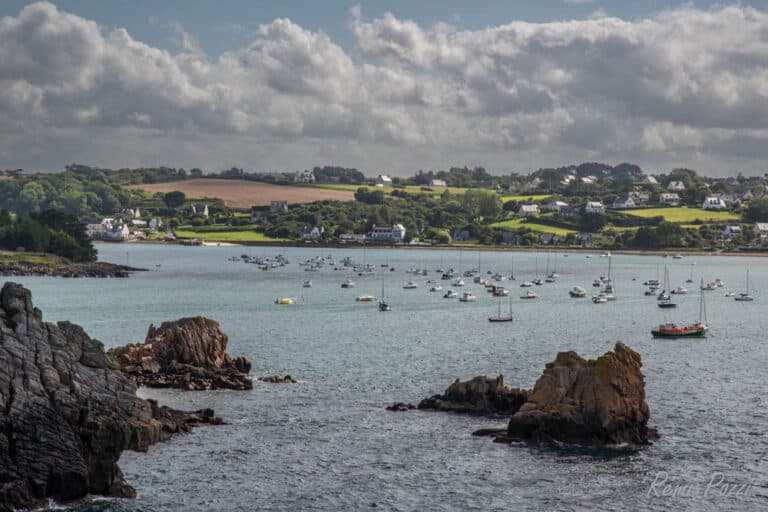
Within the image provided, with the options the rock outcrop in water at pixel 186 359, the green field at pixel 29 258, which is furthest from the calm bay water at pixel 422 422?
the green field at pixel 29 258

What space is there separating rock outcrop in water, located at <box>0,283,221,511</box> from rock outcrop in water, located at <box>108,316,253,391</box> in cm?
1933

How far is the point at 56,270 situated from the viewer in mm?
161625

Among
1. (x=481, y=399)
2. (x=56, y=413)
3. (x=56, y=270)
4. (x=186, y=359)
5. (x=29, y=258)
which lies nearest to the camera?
(x=56, y=413)

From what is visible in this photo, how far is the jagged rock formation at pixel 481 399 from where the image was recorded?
167 ft

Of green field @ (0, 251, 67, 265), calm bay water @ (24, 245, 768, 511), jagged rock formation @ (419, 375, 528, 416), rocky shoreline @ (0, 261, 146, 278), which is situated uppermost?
green field @ (0, 251, 67, 265)

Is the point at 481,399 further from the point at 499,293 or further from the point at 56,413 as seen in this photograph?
the point at 499,293

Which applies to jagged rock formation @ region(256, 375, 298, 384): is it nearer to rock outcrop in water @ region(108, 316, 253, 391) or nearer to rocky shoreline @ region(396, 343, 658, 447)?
rock outcrop in water @ region(108, 316, 253, 391)

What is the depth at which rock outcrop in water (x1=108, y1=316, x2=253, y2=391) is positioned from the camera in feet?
193

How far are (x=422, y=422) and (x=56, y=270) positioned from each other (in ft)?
412

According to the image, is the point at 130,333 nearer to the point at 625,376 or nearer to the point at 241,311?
the point at 241,311

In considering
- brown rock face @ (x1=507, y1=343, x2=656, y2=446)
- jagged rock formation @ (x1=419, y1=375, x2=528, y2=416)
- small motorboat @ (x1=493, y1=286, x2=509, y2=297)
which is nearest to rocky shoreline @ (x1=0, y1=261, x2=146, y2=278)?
small motorboat @ (x1=493, y1=286, x2=509, y2=297)

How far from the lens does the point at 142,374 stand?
5928 cm

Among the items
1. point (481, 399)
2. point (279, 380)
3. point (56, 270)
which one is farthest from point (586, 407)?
point (56, 270)

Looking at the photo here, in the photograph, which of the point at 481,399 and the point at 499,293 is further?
the point at 499,293
